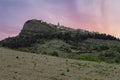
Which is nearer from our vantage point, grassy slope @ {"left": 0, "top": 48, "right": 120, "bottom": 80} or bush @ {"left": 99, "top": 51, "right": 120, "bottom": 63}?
grassy slope @ {"left": 0, "top": 48, "right": 120, "bottom": 80}

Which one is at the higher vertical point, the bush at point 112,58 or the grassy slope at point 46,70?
the bush at point 112,58

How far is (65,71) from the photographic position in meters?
37.9

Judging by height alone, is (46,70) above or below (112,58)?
below

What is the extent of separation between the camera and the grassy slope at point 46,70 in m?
33.3

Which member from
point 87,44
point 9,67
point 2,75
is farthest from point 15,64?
point 87,44

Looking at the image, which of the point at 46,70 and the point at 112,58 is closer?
the point at 46,70

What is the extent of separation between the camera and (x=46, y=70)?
3750 centimetres

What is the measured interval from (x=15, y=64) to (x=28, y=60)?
3908 mm

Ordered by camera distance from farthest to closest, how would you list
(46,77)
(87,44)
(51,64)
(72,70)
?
(87,44) → (51,64) → (72,70) → (46,77)

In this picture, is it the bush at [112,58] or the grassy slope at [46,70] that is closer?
the grassy slope at [46,70]

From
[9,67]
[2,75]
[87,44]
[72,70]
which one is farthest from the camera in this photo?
[87,44]

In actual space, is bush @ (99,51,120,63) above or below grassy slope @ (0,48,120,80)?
above

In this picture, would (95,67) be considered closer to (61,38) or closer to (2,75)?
(2,75)

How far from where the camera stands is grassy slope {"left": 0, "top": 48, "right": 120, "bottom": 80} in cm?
3334
